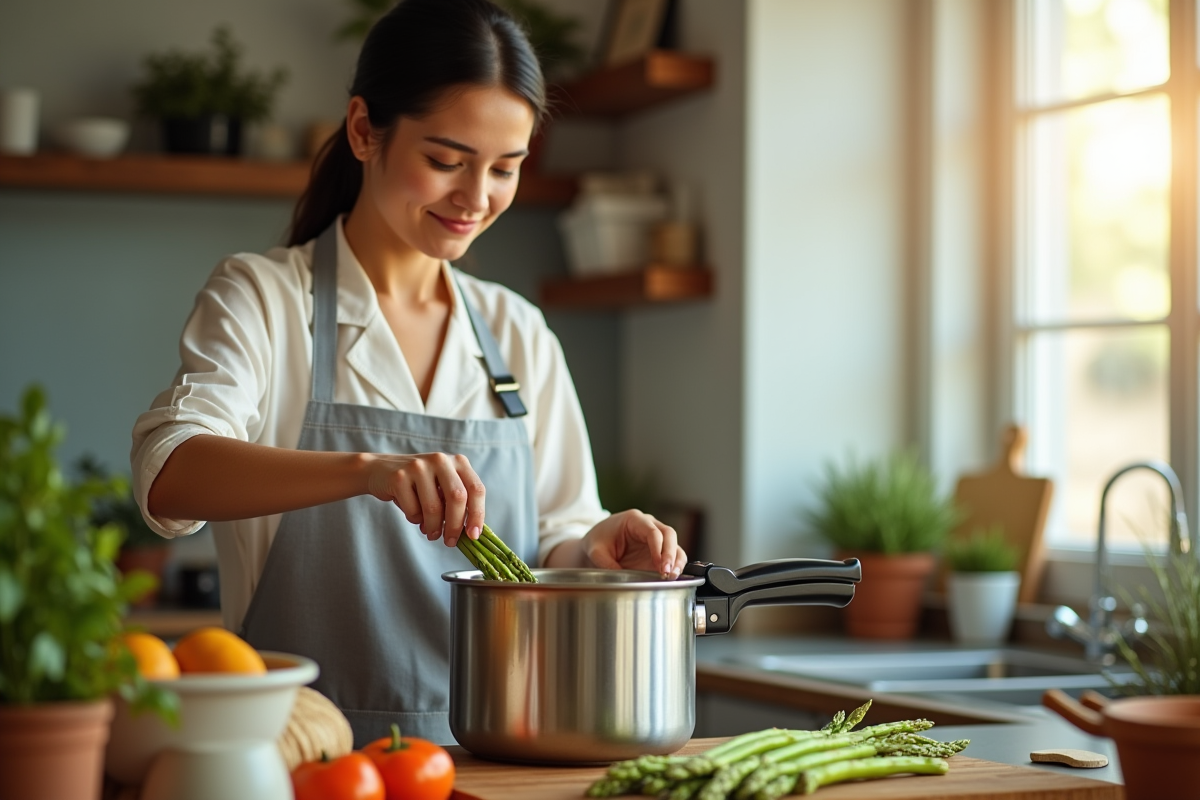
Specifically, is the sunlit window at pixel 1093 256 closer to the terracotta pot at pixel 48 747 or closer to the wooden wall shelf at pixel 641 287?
the wooden wall shelf at pixel 641 287

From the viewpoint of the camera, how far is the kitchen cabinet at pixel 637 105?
3.48 m

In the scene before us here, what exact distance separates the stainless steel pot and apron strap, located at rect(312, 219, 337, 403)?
0.54 m

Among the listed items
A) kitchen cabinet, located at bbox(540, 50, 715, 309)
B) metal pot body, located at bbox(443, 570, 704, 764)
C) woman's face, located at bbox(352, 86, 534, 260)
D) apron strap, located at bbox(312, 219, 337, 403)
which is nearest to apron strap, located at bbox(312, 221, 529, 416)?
apron strap, located at bbox(312, 219, 337, 403)

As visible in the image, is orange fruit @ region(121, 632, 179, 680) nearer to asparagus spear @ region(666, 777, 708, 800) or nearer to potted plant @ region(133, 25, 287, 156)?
asparagus spear @ region(666, 777, 708, 800)

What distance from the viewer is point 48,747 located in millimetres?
886

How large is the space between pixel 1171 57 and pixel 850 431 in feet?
3.53

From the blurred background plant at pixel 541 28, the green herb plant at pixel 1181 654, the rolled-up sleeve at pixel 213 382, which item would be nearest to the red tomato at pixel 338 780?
the rolled-up sleeve at pixel 213 382

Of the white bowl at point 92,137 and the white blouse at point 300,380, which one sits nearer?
the white blouse at point 300,380

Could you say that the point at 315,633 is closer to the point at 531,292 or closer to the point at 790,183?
the point at 790,183

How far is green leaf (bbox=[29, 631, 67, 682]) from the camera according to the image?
0.86 metres

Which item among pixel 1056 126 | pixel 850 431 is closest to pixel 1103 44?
pixel 1056 126

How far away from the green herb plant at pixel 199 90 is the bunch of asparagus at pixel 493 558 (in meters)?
2.44

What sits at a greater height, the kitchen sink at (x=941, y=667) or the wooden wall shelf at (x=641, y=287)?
the wooden wall shelf at (x=641, y=287)

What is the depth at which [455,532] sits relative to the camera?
1.35 metres
